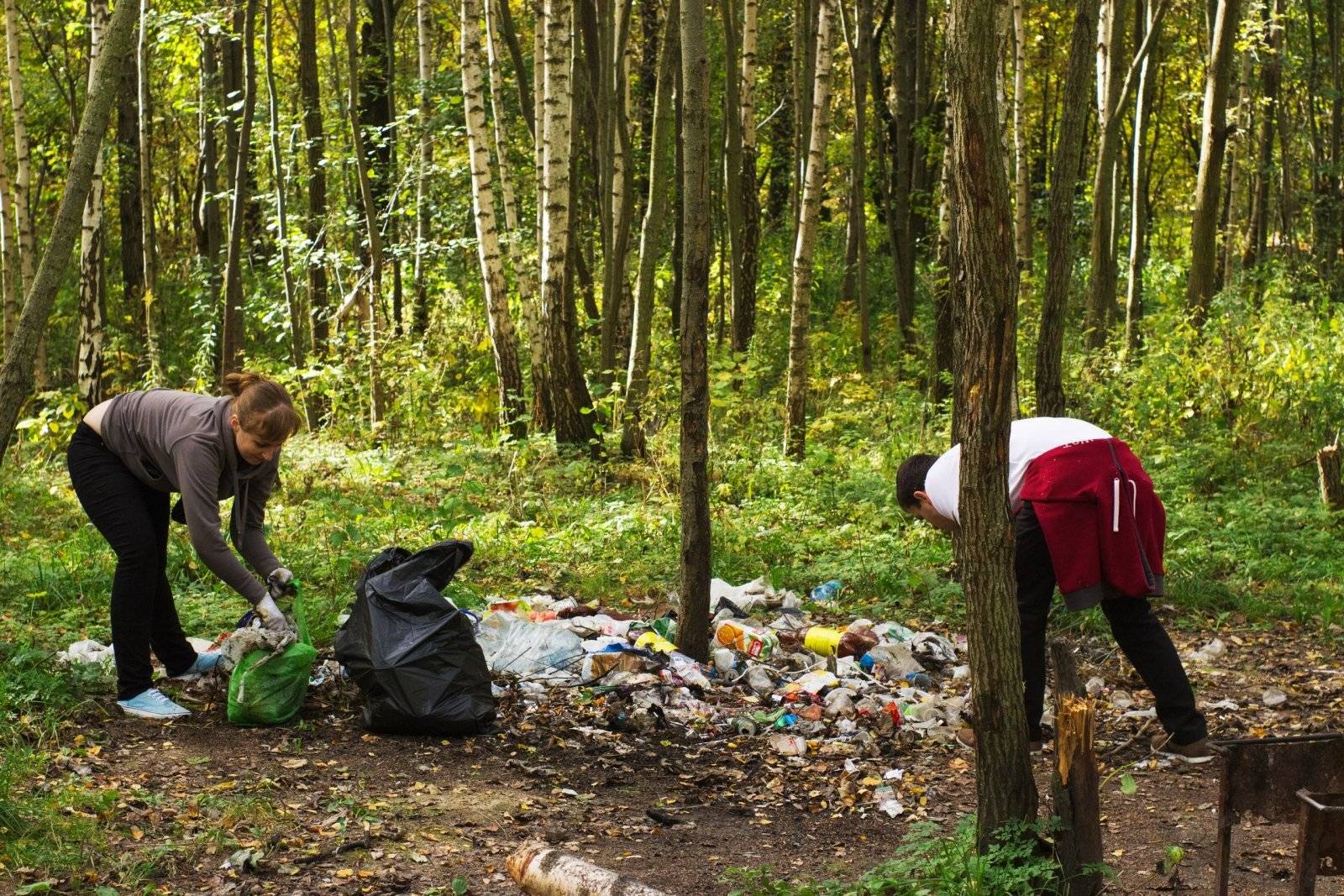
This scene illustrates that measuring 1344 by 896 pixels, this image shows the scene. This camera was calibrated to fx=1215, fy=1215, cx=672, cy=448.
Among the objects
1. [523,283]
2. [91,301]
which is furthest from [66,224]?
[91,301]

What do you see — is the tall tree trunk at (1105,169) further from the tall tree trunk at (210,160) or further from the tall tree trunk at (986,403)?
the tall tree trunk at (210,160)

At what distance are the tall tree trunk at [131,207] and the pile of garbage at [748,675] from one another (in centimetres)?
1293

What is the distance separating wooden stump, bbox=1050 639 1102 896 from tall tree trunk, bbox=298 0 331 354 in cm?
1207

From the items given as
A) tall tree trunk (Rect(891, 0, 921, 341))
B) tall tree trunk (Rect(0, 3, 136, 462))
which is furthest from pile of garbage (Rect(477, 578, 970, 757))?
tall tree trunk (Rect(891, 0, 921, 341))

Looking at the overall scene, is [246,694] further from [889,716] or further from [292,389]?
[292,389]

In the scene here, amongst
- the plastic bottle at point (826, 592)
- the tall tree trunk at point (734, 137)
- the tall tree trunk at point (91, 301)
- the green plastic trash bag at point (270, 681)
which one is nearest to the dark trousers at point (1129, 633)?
the plastic bottle at point (826, 592)

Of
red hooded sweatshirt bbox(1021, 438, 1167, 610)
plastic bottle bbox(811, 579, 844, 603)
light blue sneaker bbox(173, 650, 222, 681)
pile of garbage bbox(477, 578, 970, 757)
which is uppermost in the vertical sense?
red hooded sweatshirt bbox(1021, 438, 1167, 610)

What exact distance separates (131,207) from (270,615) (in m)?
14.9

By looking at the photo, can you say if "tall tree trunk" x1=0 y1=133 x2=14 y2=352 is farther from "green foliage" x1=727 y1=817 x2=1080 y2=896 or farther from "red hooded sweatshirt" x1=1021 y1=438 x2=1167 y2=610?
"green foliage" x1=727 y1=817 x2=1080 y2=896

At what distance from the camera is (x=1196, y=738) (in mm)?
4793

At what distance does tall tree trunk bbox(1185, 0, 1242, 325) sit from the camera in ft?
40.0

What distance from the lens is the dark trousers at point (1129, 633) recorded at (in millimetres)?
4715

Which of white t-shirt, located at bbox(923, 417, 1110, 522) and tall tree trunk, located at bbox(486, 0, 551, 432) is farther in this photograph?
tall tree trunk, located at bbox(486, 0, 551, 432)

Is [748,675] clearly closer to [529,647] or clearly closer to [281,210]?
[529,647]
